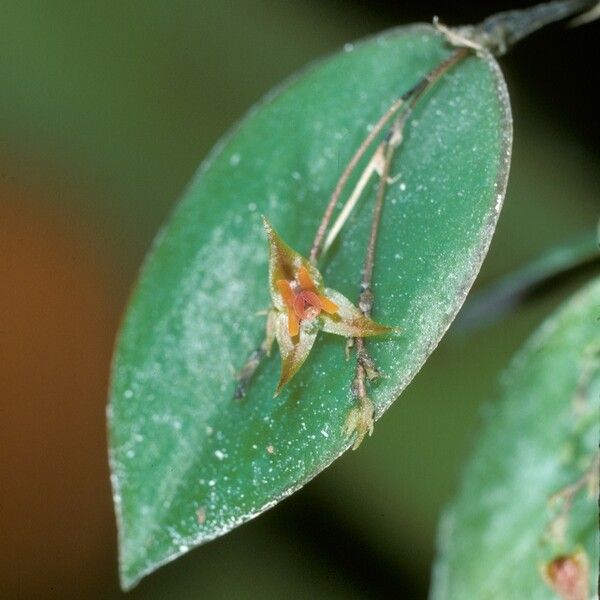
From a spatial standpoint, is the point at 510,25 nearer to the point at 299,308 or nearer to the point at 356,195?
the point at 356,195

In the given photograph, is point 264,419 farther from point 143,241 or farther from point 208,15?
point 208,15

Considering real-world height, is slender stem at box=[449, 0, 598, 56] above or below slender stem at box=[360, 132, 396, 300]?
above

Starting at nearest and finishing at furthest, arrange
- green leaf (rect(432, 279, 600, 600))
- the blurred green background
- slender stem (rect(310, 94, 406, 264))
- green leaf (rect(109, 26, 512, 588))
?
green leaf (rect(109, 26, 512, 588)) < slender stem (rect(310, 94, 406, 264)) < green leaf (rect(432, 279, 600, 600)) < the blurred green background

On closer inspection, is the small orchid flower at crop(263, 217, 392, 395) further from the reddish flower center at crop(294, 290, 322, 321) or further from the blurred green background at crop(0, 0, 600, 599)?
the blurred green background at crop(0, 0, 600, 599)

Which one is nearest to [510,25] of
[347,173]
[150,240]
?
[347,173]

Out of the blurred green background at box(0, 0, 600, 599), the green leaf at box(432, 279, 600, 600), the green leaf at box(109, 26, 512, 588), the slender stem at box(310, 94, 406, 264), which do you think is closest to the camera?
the green leaf at box(109, 26, 512, 588)

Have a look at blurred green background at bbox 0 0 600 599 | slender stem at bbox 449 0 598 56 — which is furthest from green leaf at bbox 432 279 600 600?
blurred green background at bbox 0 0 600 599

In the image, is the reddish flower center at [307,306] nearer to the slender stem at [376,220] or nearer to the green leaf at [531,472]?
the slender stem at [376,220]

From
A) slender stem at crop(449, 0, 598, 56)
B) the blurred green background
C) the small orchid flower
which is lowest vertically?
the blurred green background
